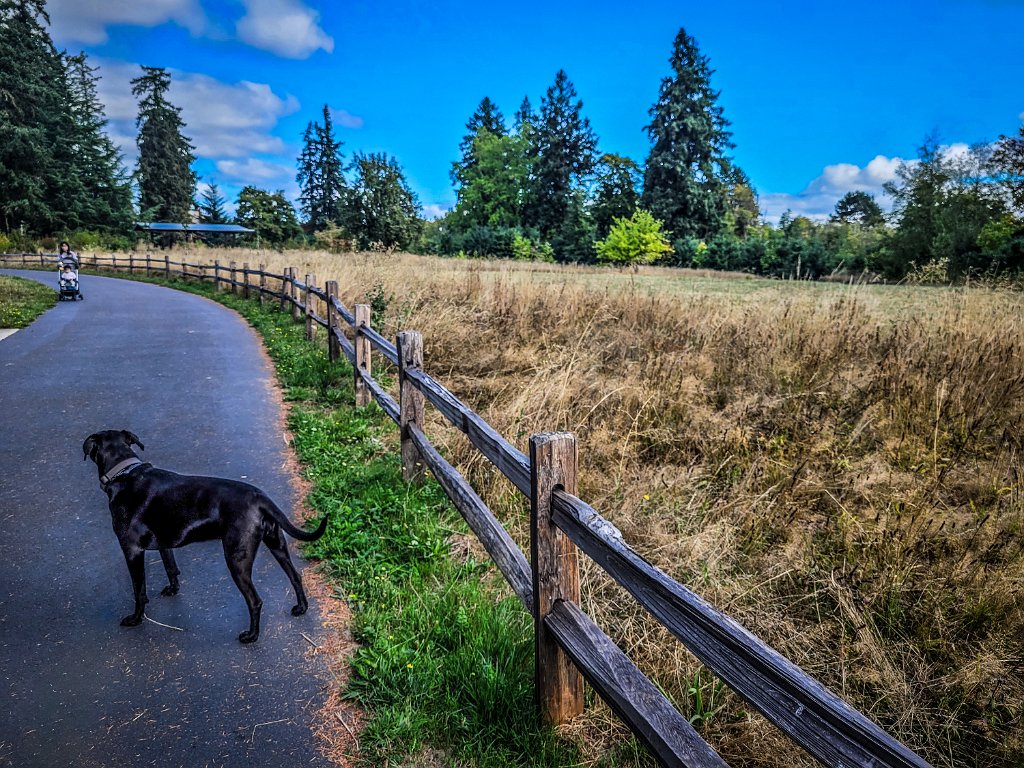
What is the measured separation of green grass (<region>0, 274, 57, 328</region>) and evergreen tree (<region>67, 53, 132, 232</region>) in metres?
35.5

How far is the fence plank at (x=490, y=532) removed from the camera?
109 inches

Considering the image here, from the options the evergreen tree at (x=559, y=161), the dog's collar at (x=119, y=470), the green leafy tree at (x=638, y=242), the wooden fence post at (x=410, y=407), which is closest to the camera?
the dog's collar at (x=119, y=470)

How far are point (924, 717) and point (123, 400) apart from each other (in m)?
7.94

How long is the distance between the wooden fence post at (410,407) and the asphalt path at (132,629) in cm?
99

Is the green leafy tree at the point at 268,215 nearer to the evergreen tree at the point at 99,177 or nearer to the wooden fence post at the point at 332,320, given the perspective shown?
the evergreen tree at the point at 99,177

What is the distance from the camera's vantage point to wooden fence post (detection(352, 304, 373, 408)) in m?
6.92

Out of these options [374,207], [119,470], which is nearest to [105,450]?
[119,470]

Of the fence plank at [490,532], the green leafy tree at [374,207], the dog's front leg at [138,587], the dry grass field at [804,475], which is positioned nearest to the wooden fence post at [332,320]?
the dry grass field at [804,475]

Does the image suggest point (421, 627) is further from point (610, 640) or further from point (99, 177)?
point (99, 177)

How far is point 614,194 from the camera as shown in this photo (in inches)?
1912

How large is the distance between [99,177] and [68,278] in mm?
42808

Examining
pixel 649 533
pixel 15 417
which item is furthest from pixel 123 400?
pixel 649 533

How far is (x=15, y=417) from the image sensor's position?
6.33 metres

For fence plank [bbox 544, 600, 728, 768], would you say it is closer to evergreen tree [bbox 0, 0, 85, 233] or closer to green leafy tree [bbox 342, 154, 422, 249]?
green leafy tree [bbox 342, 154, 422, 249]
